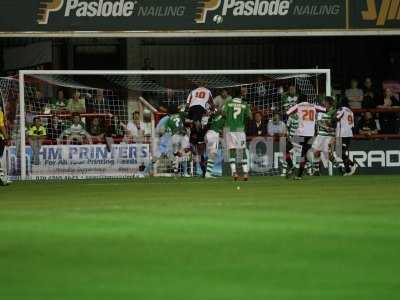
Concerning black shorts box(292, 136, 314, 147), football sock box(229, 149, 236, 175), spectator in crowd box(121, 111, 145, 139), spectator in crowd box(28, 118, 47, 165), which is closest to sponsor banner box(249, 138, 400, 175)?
black shorts box(292, 136, 314, 147)

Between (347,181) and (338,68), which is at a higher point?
(338,68)

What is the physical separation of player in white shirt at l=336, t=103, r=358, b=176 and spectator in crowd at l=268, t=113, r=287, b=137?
59.6 inches

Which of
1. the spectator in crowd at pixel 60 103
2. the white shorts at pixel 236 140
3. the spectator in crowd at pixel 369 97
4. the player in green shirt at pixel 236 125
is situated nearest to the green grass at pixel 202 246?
the player in green shirt at pixel 236 125

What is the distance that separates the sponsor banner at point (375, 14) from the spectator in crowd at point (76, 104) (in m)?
7.73

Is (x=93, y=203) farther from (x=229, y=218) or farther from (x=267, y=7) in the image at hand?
(x=267, y=7)

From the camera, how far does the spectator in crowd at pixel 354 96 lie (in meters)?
33.4

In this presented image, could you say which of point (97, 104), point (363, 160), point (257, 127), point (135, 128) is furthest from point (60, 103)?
point (363, 160)

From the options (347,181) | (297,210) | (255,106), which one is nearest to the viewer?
(297,210)

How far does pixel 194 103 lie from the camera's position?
1205 inches

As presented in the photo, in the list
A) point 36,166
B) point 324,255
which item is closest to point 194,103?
point 36,166

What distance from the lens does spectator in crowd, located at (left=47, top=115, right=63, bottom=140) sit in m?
30.6

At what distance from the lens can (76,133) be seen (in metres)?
30.3

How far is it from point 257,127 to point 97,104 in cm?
465

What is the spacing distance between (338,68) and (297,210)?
1976 cm
